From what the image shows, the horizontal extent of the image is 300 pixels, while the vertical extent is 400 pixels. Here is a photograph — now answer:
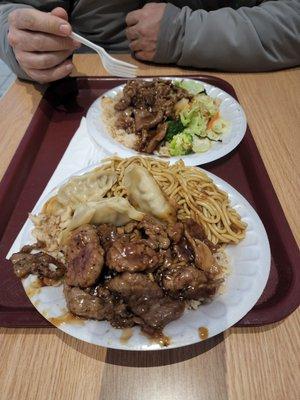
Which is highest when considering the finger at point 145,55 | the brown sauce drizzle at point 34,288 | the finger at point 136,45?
the finger at point 136,45

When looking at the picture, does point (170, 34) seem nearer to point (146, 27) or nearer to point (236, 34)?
point (146, 27)

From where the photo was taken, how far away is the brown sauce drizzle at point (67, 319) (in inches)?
45.9

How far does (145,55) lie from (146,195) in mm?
1728

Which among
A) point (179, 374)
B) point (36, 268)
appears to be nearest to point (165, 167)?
point (36, 268)

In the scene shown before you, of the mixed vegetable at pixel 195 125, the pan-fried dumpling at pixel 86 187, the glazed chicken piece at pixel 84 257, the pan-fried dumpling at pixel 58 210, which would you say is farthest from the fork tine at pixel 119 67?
the glazed chicken piece at pixel 84 257

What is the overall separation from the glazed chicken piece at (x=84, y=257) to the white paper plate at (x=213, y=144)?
31.7 inches

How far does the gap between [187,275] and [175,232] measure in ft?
0.74

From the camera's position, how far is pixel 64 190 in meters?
1.63

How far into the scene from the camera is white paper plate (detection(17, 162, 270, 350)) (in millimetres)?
1117

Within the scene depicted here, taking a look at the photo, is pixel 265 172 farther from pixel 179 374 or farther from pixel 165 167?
pixel 179 374

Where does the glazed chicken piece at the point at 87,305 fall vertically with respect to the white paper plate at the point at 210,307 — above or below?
above

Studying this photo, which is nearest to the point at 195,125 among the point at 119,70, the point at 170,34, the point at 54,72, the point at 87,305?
the point at 119,70

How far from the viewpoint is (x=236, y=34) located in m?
2.53

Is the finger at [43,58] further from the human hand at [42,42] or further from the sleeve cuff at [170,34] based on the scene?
the sleeve cuff at [170,34]
